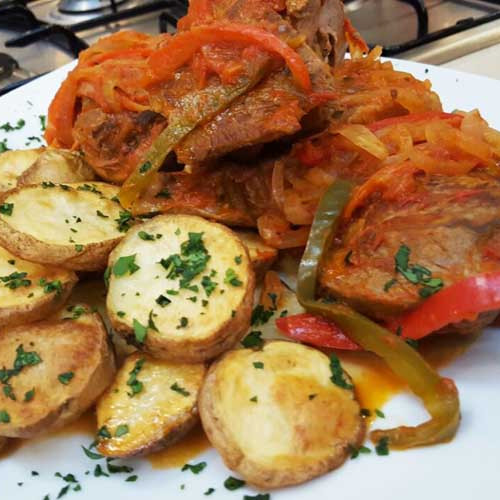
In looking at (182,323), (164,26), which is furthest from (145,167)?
(164,26)

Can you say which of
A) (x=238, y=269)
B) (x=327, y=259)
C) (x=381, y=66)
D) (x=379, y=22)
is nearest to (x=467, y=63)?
(x=379, y=22)

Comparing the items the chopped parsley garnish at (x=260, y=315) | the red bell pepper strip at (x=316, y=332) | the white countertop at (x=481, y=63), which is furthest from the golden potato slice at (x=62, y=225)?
the white countertop at (x=481, y=63)

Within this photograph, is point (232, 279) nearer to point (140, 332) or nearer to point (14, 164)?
point (140, 332)

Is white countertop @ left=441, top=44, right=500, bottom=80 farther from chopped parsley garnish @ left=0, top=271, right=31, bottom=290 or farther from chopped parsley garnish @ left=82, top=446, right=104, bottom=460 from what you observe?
chopped parsley garnish @ left=82, top=446, right=104, bottom=460

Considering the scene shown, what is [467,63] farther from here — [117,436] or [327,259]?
[117,436]

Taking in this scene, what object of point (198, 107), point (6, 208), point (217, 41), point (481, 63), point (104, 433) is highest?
point (217, 41)

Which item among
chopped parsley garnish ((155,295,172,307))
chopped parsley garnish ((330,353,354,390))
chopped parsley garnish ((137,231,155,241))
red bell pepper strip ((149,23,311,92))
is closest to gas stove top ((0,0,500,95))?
red bell pepper strip ((149,23,311,92))
